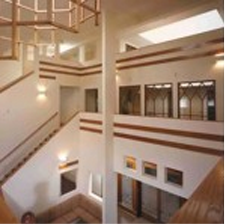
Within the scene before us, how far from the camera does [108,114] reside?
7.47 meters

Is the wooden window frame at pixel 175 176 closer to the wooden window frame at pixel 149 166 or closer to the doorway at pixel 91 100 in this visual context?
the wooden window frame at pixel 149 166

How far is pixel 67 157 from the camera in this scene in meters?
8.52

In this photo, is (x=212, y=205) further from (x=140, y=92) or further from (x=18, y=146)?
(x=18, y=146)

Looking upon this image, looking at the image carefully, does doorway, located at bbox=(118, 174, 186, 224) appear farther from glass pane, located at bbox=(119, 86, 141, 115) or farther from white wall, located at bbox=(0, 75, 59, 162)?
white wall, located at bbox=(0, 75, 59, 162)

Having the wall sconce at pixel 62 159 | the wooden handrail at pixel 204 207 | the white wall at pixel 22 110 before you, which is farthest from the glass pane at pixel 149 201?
the wooden handrail at pixel 204 207

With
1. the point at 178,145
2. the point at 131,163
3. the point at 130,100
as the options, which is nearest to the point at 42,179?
the point at 131,163

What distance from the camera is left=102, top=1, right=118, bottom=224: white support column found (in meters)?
7.37

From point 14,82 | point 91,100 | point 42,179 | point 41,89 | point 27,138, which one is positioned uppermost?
point 14,82

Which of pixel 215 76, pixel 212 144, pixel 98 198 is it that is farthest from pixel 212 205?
pixel 98 198

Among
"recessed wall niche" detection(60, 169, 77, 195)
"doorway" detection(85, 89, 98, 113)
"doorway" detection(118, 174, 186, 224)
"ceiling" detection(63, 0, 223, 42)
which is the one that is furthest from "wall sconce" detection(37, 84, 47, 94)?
"doorway" detection(118, 174, 186, 224)

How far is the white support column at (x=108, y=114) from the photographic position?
737 centimetres

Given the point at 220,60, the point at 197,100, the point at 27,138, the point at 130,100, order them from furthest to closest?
the point at 130,100, the point at 27,138, the point at 197,100, the point at 220,60

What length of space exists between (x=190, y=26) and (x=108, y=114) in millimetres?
4206

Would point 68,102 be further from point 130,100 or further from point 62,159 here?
point 130,100
